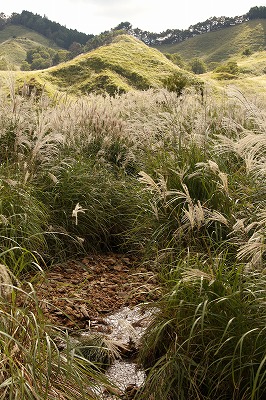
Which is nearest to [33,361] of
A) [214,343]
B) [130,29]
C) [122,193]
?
[214,343]

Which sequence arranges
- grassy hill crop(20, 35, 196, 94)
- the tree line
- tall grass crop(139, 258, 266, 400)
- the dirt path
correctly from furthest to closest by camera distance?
1. the tree line
2. grassy hill crop(20, 35, 196, 94)
3. the dirt path
4. tall grass crop(139, 258, 266, 400)

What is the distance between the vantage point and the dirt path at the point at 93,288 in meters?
3.16

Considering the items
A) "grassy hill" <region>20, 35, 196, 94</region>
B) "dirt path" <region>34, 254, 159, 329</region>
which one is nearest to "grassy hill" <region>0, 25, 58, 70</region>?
"grassy hill" <region>20, 35, 196, 94</region>

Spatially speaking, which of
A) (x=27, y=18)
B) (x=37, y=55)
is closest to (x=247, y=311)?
(x=37, y=55)

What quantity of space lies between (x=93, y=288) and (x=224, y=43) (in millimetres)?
95088

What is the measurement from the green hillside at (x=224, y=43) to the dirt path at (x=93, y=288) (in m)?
81.4

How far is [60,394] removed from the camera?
6.58 feet

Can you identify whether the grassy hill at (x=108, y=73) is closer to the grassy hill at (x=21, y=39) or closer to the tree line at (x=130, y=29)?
the grassy hill at (x=21, y=39)

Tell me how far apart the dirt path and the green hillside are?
8138 centimetres

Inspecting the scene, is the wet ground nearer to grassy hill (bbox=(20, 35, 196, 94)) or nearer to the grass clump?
the grass clump

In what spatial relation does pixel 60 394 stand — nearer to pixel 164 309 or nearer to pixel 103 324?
pixel 164 309

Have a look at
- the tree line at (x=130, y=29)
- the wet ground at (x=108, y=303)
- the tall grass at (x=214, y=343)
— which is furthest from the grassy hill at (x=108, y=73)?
the tree line at (x=130, y=29)

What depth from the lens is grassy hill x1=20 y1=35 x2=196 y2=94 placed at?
2013 centimetres

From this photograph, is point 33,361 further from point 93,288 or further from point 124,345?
point 93,288
